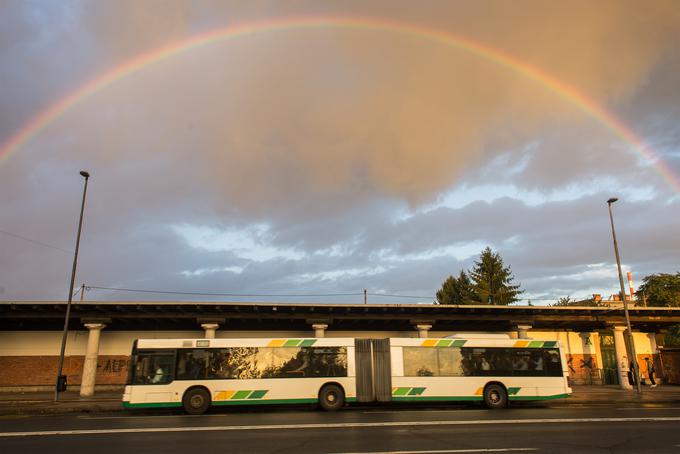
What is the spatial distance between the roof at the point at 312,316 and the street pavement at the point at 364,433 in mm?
9376

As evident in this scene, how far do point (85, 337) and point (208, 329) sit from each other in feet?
26.3

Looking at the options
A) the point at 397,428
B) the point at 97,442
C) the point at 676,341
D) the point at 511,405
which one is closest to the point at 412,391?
the point at 511,405

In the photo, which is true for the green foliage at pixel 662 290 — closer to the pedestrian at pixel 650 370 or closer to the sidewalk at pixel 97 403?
the pedestrian at pixel 650 370

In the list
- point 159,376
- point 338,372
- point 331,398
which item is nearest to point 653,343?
Answer: point 338,372

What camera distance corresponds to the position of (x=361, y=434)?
10922 mm

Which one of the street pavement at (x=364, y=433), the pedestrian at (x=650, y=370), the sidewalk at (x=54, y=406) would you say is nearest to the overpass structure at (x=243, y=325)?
the pedestrian at (x=650, y=370)

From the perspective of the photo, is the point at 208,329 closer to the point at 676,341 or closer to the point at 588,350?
the point at 588,350

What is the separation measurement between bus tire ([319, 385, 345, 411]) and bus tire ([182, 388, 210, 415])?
13.0 feet

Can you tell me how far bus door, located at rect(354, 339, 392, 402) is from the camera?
17516mm

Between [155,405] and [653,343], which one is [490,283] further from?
[155,405]

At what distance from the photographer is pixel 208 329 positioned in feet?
84.1

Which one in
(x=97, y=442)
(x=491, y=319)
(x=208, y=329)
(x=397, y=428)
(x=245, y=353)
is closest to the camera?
(x=97, y=442)

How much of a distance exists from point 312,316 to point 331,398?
9.07 meters

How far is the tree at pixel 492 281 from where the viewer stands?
186 feet
